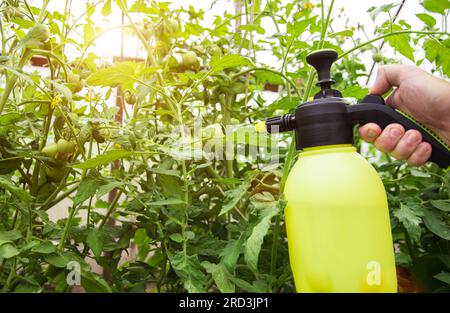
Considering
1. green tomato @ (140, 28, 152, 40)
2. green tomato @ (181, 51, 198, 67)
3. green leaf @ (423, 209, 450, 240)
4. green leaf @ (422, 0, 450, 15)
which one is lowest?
green leaf @ (423, 209, 450, 240)

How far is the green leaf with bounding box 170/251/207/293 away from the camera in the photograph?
45 cm

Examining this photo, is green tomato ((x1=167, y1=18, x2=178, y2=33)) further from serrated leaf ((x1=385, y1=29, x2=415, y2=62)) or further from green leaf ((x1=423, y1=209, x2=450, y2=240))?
green leaf ((x1=423, y1=209, x2=450, y2=240))

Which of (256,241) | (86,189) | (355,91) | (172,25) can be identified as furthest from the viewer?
(172,25)

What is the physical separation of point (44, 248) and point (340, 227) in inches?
14.2

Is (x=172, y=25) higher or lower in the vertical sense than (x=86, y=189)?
higher

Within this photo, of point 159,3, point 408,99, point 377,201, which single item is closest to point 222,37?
point 159,3

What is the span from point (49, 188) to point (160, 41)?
36cm

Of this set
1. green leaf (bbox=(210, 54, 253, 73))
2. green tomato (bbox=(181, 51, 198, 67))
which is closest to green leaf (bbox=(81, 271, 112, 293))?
green leaf (bbox=(210, 54, 253, 73))

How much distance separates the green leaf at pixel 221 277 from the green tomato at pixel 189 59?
0.44 m

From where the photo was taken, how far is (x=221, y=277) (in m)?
0.46

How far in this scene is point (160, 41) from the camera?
800 millimetres

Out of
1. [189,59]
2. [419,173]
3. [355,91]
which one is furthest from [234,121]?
[419,173]

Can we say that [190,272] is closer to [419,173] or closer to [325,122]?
[325,122]

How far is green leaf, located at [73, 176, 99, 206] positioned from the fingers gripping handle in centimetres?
35
